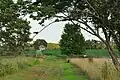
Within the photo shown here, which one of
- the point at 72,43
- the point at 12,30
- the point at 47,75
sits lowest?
the point at 47,75

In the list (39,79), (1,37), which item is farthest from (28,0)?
(1,37)

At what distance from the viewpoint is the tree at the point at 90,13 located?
54.0 ft

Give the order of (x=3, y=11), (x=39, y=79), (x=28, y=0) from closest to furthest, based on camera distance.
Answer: (x=28, y=0) < (x=3, y=11) < (x=39, y=79)

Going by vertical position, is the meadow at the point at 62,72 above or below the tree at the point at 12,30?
below

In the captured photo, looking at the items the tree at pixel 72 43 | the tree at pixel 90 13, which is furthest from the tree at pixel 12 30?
the tree at pixel 72 43

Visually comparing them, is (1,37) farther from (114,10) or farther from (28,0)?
(114,10)

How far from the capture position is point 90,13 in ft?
62.2

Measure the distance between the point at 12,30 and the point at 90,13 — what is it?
780cm

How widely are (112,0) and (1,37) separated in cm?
1085

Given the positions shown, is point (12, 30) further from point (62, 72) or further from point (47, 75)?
point (62, 72)

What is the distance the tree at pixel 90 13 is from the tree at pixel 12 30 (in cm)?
118

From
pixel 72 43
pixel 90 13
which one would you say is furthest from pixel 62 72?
pixel 72 43

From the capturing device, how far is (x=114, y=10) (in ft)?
52.9

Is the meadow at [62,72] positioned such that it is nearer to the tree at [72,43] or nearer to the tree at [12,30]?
the tree at [12,30]
